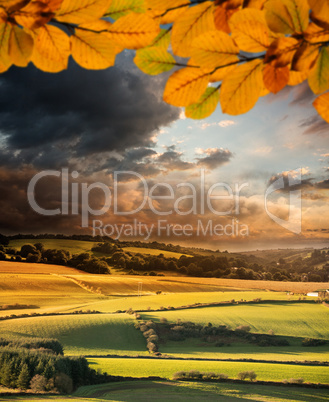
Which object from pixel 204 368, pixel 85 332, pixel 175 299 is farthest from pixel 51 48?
pixel 175 299

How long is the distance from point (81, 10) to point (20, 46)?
0.09 m

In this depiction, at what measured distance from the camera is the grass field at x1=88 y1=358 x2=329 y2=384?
19250 mm

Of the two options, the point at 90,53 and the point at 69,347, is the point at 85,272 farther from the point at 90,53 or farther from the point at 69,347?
the point at 90,53

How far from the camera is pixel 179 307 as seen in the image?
94.0 feet

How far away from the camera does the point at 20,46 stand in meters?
0.40

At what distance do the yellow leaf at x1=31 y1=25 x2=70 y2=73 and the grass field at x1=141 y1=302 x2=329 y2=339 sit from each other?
2566cm

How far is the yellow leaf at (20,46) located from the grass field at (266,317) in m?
25.7

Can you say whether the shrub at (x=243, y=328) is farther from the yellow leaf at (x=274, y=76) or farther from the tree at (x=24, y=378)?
the yellow leaf at (x=274, y=76)

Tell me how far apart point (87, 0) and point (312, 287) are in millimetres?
36428

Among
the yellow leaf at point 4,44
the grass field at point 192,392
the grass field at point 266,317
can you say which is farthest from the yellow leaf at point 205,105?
the grass field at point 266,317

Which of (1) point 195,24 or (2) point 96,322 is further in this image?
(2) point 96,322

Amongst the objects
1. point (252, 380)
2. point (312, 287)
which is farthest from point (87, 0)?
point (312, 287)

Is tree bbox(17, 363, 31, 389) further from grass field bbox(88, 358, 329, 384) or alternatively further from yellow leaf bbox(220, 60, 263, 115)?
yellow leaf bbox(220, 60, 263, 115)

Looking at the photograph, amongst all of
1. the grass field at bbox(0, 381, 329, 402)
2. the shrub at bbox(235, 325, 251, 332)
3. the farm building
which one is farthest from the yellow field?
the farm building
